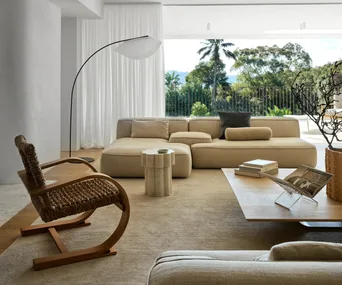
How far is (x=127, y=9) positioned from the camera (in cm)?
688

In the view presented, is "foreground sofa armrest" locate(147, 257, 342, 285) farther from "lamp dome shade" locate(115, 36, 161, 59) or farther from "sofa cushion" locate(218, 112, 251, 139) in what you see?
"lamp dome shade" locate(115, 36, 161, 59)

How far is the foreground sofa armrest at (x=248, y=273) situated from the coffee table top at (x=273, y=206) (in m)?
1.52

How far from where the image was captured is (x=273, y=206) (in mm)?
2561

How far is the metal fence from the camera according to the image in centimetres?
863

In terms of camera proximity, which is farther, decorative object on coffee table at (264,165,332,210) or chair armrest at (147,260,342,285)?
decorative object on coffee table at (264,165,332,210)

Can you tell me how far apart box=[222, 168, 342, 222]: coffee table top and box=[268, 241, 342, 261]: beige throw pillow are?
1388mm

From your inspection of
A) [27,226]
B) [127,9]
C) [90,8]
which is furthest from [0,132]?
[127,9]

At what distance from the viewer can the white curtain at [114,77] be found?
6.90 meters

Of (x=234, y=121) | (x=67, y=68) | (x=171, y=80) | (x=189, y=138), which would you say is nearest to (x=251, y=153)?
(x=234, y=121)

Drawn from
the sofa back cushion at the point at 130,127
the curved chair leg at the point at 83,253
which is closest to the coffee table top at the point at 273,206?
the curved chair leg at the point at 83,253

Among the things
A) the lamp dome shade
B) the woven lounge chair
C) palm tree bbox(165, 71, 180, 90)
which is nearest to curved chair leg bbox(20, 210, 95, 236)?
the woven lounge chair

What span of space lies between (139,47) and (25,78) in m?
1.74

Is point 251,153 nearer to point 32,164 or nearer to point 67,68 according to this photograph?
point 32,164

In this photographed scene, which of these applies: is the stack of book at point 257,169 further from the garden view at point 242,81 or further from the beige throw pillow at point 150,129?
the garden view at point 242,81
